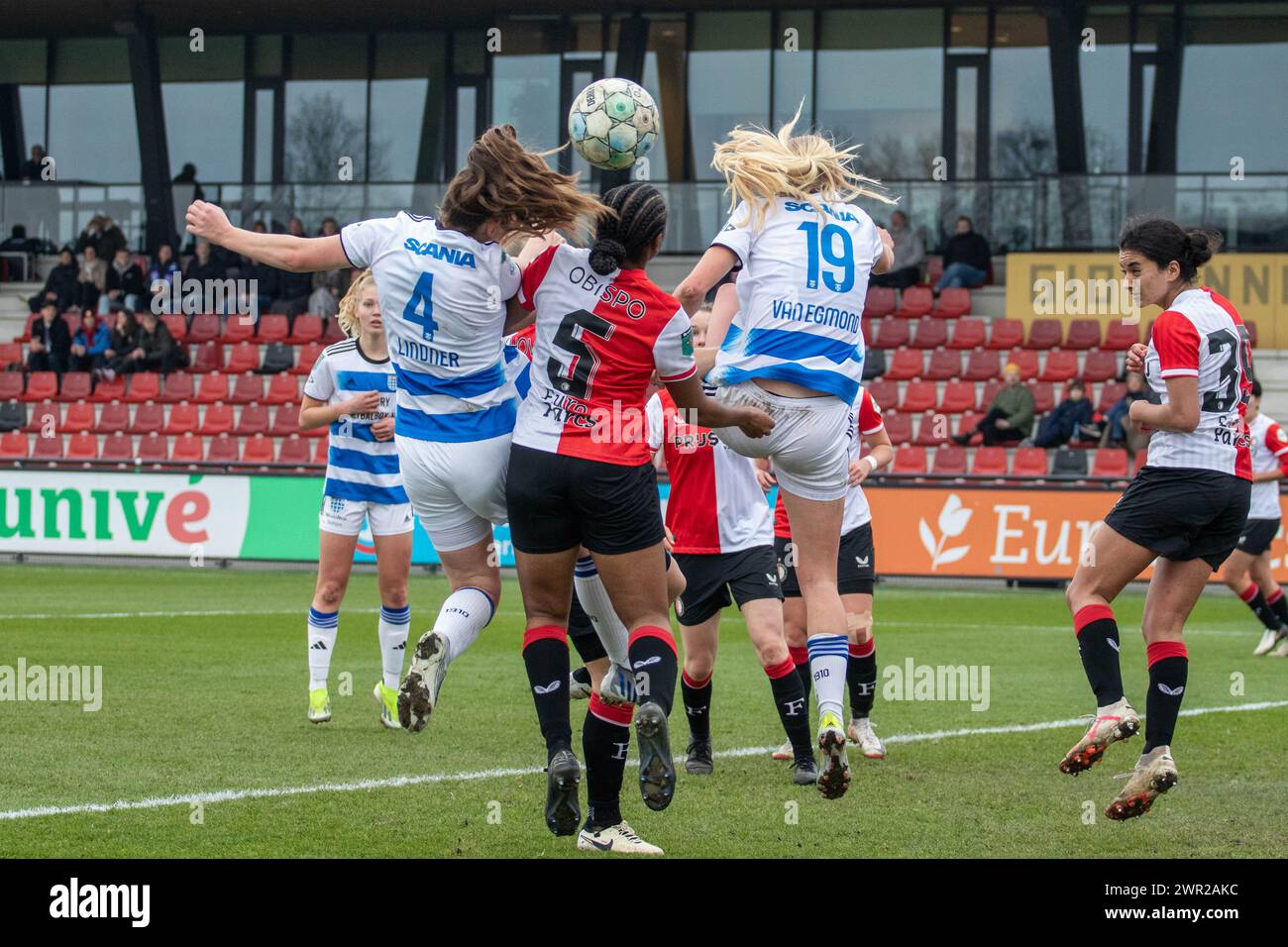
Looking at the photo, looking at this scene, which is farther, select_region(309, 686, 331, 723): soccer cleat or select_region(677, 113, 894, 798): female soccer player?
select_region(309, 686, 331, 723): soccer cleat

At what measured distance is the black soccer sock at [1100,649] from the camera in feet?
22.3

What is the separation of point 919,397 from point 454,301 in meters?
18.8

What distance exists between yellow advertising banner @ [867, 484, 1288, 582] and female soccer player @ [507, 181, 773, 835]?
13.3m

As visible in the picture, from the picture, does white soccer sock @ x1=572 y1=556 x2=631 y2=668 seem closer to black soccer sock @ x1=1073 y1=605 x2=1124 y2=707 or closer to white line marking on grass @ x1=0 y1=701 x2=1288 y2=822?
white line marking on grass @ x1=0 y1=701 x2=1288 y2=822

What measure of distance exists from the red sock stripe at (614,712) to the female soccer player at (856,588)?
2.64m

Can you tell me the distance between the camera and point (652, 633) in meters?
5.87

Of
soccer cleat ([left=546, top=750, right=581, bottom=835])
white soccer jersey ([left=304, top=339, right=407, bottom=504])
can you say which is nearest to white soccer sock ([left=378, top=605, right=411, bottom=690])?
white soccer jersey ([left=304, top=339, right=407, bottom=504])

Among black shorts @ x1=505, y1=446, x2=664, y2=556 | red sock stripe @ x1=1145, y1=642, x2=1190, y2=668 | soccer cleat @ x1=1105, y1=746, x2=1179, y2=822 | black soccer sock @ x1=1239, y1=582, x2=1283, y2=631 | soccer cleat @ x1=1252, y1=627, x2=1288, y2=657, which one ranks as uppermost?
black shorts @ x1=505, y1=446, x2=664, y2=556

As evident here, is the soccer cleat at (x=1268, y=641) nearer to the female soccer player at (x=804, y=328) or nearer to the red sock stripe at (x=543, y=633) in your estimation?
the female soccer player at (x=804, y=328)

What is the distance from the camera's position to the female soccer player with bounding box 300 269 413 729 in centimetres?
933

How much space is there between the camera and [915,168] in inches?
1170

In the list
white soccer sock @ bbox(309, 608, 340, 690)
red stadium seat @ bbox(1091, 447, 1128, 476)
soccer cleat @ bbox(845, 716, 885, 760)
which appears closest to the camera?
soccer cleat @ bbox(845, 716, 885, 760)

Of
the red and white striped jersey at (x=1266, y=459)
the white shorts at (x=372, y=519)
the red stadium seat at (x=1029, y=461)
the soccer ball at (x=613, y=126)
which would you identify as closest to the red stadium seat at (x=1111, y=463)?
the red stadium seat at (x=1029, y=461)

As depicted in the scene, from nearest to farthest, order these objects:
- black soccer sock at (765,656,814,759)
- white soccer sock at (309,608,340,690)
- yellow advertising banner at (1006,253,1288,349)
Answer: black soccer sock at (765,656,814,759) < white soccer sock at (309,608,340,690) < yellow advertising banner at (1006,253,1288,349)
